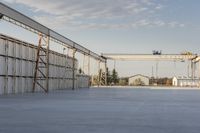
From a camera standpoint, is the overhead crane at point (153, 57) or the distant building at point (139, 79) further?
the distant building at point (139, 79)

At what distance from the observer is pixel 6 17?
106 ft

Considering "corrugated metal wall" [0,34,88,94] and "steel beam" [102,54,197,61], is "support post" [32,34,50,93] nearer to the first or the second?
"corrugated metal wall" [0,34,88,94]

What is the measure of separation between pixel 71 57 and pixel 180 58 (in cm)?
3030

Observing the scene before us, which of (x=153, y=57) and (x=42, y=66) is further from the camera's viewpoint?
(x=153, y=57)

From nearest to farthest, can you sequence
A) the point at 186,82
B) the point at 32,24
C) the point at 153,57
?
the point at 32,24 → the point at 153,57 → the point at 186,82

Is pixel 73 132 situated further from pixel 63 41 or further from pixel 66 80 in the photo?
pixel 66 80

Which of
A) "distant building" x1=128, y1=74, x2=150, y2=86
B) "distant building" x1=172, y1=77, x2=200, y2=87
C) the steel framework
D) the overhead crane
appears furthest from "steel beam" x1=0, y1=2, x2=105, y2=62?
"distant building" x1=128, y1=74, x2=150, y2=86

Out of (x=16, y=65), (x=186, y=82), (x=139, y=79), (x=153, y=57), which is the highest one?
(x=153, y=57)

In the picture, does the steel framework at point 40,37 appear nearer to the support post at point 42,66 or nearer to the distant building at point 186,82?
the support post at point 42,66

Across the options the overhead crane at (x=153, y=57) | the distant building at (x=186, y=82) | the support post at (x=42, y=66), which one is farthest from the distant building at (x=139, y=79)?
the support post at (x=42, y=66)

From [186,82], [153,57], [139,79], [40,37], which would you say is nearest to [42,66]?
[40,37]

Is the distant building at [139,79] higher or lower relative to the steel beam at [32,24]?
lower

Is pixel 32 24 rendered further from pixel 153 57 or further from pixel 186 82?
pixel 186 82

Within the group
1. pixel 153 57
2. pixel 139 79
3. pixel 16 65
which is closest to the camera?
pixel 16 65
